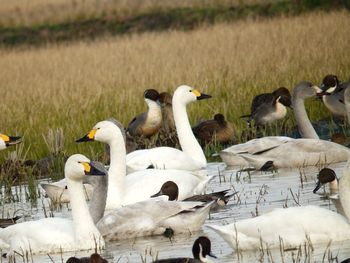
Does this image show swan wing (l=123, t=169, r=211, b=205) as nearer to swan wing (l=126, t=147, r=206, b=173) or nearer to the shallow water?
the shallow water

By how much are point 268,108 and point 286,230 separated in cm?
774

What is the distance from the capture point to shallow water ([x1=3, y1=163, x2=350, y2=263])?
8359mm

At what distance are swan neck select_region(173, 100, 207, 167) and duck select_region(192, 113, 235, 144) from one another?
1.07 m

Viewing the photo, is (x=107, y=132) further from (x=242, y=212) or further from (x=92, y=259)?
(x=92, y=259)

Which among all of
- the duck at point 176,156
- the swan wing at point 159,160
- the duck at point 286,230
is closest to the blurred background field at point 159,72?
the duck at point 176,156

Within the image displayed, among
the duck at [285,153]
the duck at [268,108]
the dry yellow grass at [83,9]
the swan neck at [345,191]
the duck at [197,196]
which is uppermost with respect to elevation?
the dry yellow grass at [83,9]

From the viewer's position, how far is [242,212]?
10.6 meters

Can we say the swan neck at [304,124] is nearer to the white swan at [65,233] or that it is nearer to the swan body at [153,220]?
the swan body at [153,220]

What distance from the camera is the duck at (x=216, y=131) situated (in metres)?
15.7

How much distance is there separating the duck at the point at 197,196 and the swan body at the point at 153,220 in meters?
0.59

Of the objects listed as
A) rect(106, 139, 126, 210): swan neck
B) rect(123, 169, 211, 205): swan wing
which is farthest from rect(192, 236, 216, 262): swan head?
rect(106, 139, 126, 210): swan neck

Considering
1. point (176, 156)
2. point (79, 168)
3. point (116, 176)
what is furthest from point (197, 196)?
point (176, 156)

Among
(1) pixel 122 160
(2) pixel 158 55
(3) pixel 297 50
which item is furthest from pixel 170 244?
(2) pixel 158 55

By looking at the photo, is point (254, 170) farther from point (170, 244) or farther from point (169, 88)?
point (169, 88)
